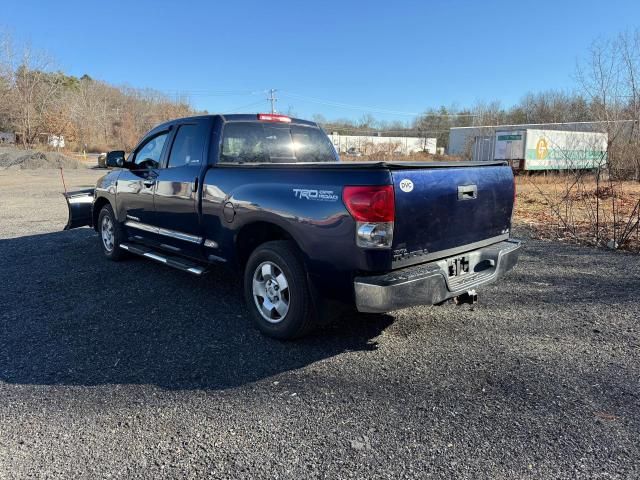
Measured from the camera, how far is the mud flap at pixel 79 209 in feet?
24.9

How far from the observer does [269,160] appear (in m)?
5.09

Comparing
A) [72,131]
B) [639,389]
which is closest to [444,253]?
[639,389]

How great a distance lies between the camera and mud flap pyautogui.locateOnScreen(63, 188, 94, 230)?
24.9 ft

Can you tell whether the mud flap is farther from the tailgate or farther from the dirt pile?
the dirt pile

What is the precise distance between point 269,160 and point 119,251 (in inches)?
115

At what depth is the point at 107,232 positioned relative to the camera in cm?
694

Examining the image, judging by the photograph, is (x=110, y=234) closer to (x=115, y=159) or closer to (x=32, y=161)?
(x=115, y=159)

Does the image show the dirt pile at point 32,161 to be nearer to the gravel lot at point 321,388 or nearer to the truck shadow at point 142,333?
the truck shadow at point 142,333

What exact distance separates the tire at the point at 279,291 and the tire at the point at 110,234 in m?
3.17

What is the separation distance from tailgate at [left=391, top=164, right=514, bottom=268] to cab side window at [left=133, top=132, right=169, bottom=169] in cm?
345

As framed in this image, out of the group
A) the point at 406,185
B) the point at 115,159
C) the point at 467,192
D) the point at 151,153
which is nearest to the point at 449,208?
the point at 467,192

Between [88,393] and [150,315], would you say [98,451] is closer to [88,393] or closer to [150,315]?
[88,393]

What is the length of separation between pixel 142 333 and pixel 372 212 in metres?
2.43

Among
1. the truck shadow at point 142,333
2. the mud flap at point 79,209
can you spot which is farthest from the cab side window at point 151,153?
the mud flap at point 79,209
